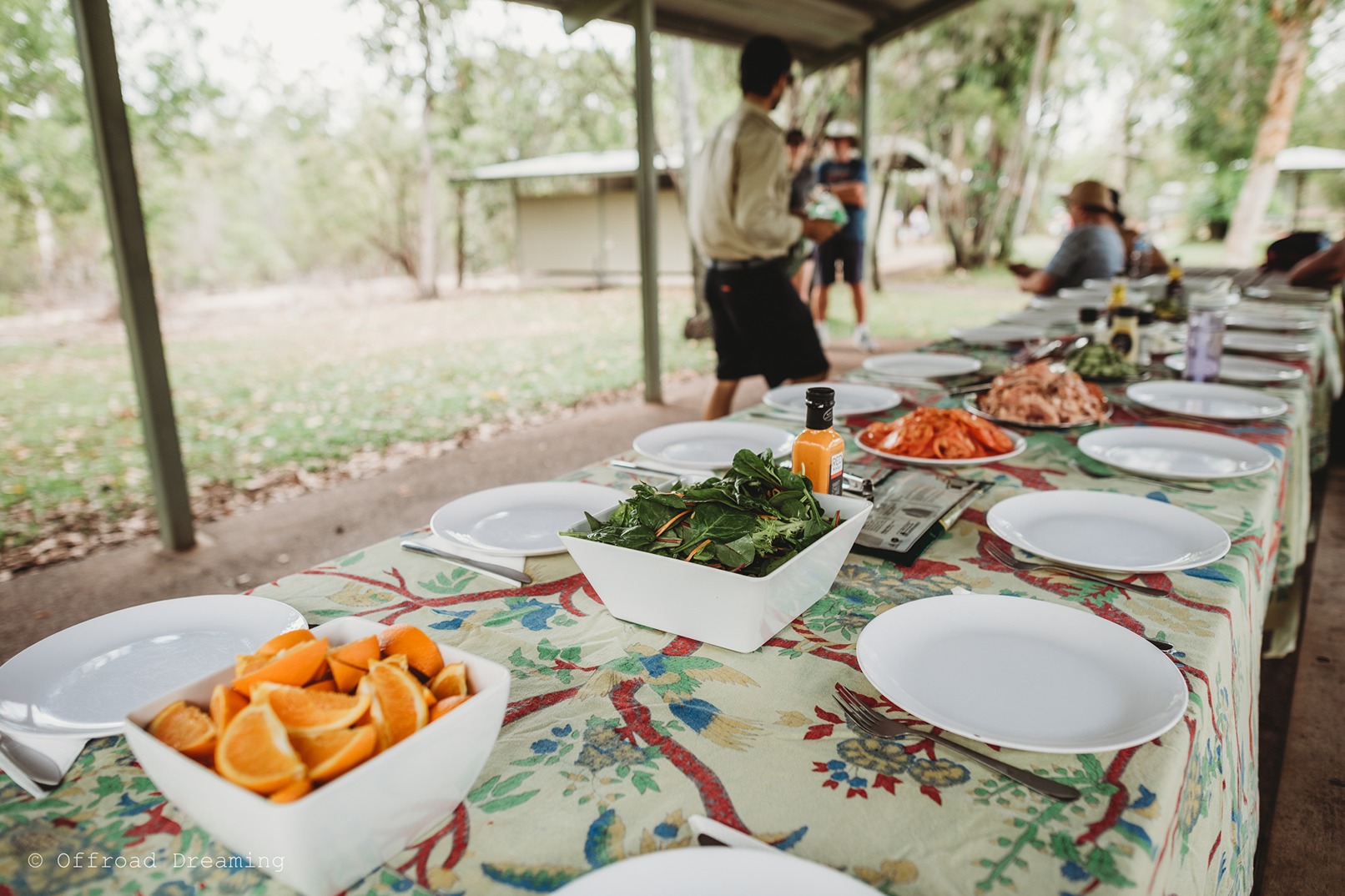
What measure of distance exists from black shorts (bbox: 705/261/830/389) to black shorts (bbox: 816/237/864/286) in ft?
14.1

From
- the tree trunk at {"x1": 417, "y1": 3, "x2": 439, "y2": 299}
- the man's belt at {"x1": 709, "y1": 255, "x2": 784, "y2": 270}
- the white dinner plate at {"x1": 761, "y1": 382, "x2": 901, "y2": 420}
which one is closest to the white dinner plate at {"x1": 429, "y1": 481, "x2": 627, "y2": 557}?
the white dinner plate at {"x1": 761, "y1": 382, "x2": 901, "y2": 420}

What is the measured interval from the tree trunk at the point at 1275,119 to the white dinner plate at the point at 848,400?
15832 millimetres

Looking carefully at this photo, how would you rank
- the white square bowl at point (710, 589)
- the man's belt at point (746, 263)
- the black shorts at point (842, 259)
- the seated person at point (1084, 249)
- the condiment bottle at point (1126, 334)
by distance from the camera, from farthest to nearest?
the black shorts at point (842, 259), the seated person at point (1084, 249), the man's belt at point (746, 263), the condiment bottle at point (1126, 334), the white square bowl at point (710, 589)

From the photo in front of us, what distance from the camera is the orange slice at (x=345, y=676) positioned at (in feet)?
2.25

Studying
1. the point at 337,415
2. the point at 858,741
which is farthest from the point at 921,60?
the point at 858,741

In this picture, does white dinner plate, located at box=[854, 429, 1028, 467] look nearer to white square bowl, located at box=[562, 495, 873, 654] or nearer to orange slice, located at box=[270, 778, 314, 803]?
white square bowl, located at box=[562, 495, 873, 654]

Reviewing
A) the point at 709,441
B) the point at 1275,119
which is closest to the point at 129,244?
the point at 709,441

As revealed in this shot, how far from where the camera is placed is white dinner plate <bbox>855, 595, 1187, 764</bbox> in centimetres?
76

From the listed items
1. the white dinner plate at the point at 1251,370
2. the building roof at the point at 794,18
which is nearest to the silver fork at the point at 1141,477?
the white dinner plate at the point at 1251,370

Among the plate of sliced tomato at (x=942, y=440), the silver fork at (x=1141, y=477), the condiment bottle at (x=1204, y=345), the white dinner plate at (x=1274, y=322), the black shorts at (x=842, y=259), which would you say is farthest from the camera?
the black shorts at (x=842, y=259)

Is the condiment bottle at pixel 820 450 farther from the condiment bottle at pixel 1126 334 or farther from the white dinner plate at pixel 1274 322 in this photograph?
the white dinner plate at pixel 1274 322

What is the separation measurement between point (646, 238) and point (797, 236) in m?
2.21

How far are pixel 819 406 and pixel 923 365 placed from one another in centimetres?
155

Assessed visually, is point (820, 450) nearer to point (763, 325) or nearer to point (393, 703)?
point (393, 703)
